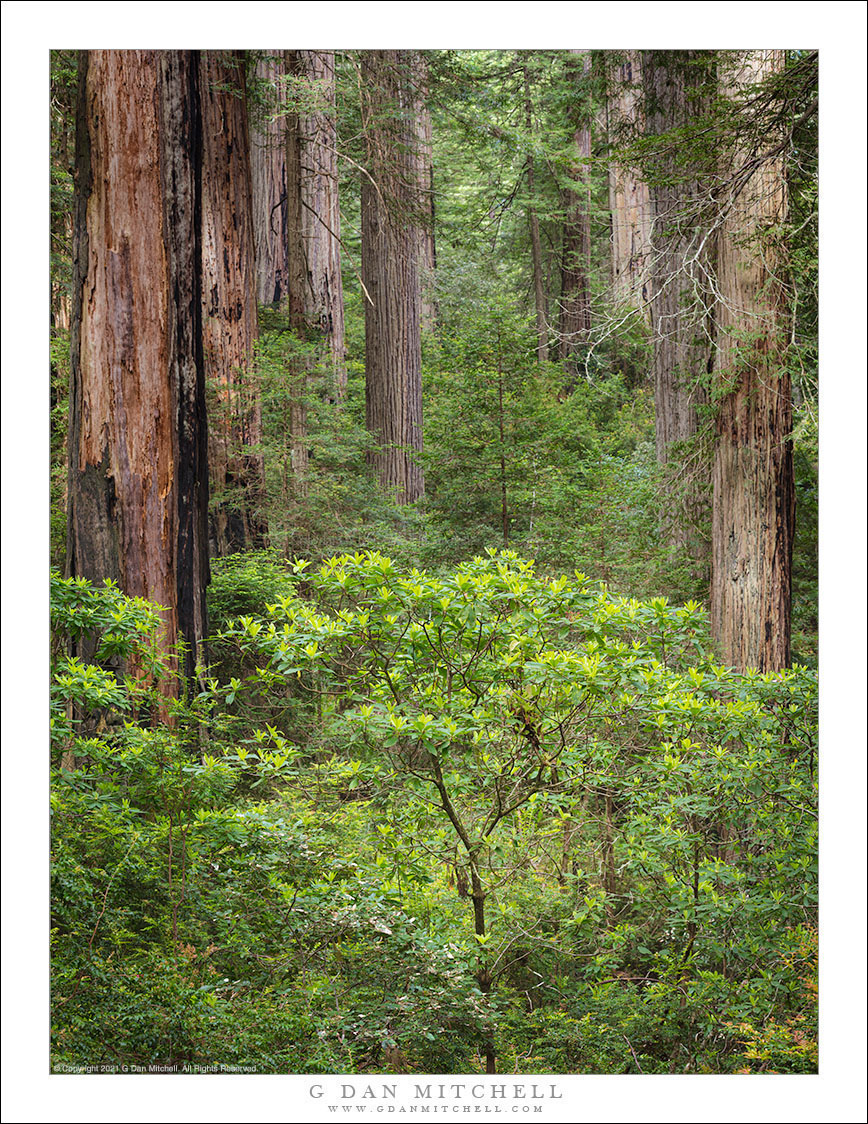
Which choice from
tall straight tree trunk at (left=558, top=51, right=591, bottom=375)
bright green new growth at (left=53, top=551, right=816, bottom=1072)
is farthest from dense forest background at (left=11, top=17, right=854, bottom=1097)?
tall straight tree trunk at (left=558, top=51, right=591, bottom=375)

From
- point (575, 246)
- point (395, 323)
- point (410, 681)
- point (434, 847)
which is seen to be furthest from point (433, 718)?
point (575, 246)

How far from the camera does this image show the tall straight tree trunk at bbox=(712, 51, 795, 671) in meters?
5.08

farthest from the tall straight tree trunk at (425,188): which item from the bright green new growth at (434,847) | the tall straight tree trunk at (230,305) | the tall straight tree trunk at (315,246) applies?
the bright green new growth at (434,847)

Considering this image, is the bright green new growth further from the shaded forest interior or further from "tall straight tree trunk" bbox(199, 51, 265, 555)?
"tall straight tree trunk" bbox(199, 51, 265, 555)

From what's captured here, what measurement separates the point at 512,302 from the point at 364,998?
570cm

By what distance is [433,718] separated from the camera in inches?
141

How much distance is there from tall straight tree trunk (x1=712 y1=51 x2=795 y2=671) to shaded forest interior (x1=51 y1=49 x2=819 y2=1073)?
22mm

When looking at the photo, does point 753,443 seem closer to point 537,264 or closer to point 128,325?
point 128,325

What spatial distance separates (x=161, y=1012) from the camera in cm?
319

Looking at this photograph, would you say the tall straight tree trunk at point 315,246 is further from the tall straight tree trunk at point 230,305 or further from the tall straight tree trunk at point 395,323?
the tall straight tree trunk at point 230,305

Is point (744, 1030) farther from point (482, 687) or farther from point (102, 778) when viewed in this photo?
point (102, 778)

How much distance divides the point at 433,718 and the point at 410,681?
0.21 m

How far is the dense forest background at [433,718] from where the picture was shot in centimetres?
345

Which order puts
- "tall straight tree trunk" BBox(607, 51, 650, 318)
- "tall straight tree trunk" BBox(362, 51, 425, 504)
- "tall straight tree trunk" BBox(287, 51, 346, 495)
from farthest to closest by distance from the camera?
"tall straight tree trunk" BBox(287, 51, 346, 495) < "tall straight tree trunk" BBox(362, 51, 425, 504) < "tall straight tree trunk" BBox(607, 51, 650, 318)
